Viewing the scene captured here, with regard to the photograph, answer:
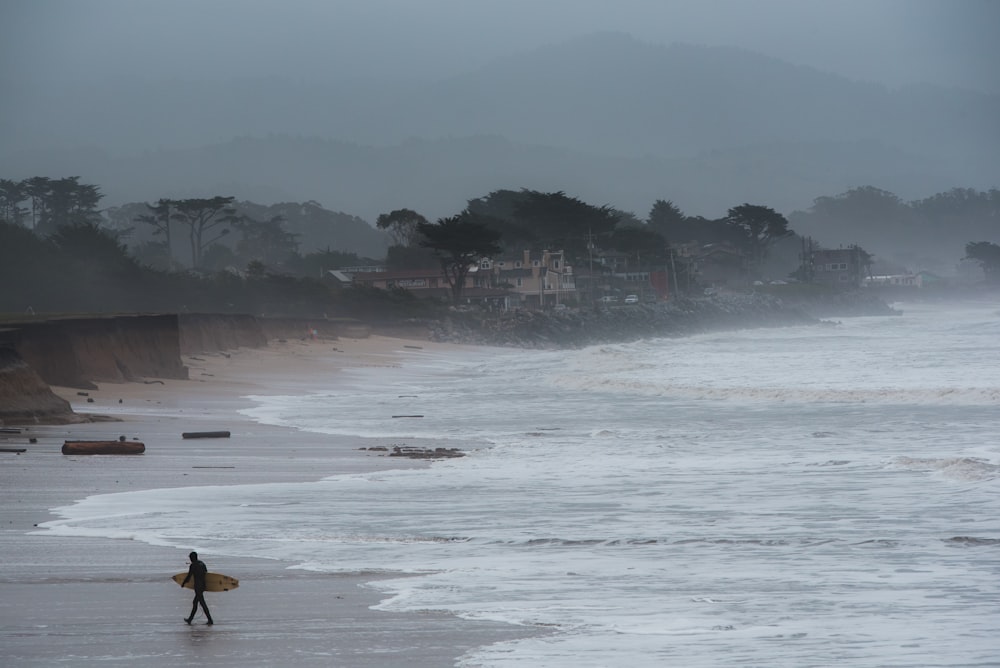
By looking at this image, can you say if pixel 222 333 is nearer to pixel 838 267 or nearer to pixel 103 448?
pixel 103 448

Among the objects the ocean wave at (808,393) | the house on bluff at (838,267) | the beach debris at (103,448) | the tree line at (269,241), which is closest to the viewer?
the beach debris at (103,448)

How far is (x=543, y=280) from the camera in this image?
116 meters

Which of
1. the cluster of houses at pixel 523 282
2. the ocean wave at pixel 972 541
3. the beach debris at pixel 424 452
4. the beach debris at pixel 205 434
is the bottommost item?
the ocean wave at pixel 972 541

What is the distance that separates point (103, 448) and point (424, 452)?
15.0 ft

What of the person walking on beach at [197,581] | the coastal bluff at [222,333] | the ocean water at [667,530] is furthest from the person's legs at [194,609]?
the coastal bluff at [222,333]

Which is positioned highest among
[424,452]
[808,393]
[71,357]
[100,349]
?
[100,349]

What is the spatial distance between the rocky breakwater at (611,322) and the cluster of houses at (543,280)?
7.36 meters

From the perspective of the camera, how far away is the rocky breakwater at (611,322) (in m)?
84.6

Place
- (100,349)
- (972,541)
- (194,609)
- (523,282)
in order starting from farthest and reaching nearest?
1. (523,282)
2. (100,349)
3. (972,541)
4. (194,609)

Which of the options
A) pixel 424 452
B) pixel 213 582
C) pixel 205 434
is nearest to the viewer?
pixel 213 582

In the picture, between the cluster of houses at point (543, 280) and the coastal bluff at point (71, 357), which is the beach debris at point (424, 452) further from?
the cluster of houses at point (543, 280)

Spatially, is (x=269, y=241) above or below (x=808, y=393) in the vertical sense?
above

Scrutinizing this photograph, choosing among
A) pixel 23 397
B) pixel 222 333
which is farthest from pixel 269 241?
pixel 23 397

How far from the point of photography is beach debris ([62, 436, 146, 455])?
Result: 15.8 meters
